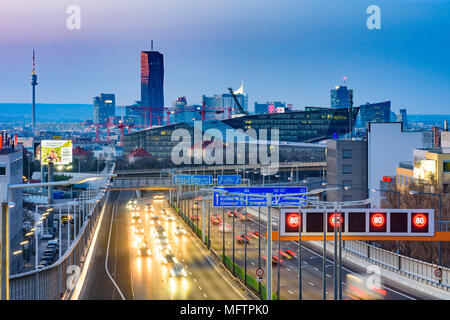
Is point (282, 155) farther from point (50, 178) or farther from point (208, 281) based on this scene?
point (208, 281)

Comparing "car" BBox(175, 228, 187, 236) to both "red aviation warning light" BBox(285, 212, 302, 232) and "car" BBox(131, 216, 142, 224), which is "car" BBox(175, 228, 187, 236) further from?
"red aviation warning light" BBox(285, 212, 302, 232)

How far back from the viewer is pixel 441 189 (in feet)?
107

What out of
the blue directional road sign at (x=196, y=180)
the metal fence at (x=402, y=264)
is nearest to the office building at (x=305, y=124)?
the blue directional road sign at (x=196, y=180)

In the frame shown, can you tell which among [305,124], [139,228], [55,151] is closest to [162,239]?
[139,228]

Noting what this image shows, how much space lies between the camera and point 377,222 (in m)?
15.7

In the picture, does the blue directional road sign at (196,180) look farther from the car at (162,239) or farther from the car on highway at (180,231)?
the car at (162,239)

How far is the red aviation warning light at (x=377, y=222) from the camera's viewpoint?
15660 mm

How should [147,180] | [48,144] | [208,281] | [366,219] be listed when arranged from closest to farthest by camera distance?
1. [366,219]
2. [208,281]
3. [48,144]
4. [147,180]

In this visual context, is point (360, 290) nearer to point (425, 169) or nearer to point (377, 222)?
point (377, 222)

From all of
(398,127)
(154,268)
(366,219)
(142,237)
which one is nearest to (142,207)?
(142,237)

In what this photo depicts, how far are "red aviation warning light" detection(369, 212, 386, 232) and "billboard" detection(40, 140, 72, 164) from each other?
29.7 m

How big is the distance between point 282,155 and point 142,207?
155 ft

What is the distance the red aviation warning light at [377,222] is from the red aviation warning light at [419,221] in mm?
770

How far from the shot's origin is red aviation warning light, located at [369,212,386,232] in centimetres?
1566
